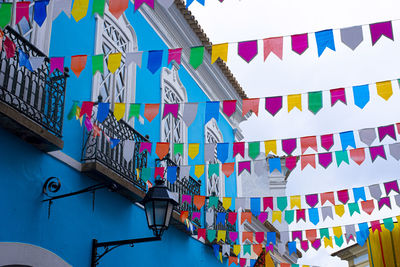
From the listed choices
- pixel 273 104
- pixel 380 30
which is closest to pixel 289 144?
pixel 273 104

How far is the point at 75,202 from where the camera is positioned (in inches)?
248

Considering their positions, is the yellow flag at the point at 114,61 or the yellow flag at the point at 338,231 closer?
the yellow flag at the point at 114,61

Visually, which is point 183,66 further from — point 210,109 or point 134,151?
point 210,109

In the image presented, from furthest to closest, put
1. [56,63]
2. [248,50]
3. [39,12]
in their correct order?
[56,63]
[248,50]
[39,12]

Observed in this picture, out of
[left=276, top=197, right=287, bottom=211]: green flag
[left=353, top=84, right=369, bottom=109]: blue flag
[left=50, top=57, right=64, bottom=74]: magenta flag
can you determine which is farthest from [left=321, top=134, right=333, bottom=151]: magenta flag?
[left=50, top=57, right=64, bottom=74]: magenta flag

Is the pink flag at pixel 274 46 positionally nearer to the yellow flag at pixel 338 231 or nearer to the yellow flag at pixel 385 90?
the yellow flag at pixel 385 90

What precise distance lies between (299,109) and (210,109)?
108 centimetres

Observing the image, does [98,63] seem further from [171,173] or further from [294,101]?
[171,173]

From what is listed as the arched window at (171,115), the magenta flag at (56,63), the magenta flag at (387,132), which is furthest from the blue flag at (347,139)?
the magenta flag at (56,63)

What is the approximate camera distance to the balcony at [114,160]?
658 cm

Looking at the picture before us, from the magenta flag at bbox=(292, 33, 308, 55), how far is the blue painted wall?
1.43m

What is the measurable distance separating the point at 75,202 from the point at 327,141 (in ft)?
11.5

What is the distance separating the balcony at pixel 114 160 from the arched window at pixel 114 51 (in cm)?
52

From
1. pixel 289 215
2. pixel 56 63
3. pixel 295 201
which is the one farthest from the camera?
pixel 289 215
